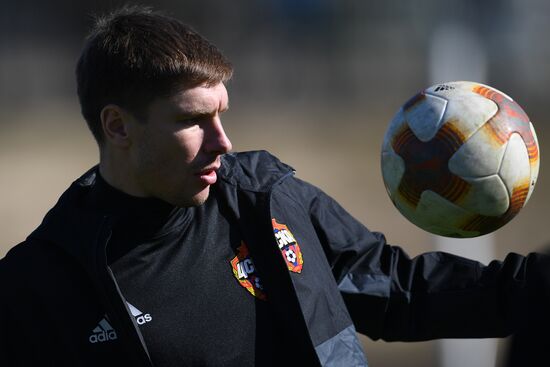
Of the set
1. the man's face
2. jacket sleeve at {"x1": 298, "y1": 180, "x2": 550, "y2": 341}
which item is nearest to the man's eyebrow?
the man's face

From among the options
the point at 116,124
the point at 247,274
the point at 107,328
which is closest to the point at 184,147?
the point at 116,124

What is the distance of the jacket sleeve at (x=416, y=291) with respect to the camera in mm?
3105

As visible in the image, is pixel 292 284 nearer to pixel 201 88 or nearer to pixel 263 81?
pixel 201 88

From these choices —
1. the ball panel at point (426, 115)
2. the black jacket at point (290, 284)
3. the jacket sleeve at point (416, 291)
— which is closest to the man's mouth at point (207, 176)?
the black jacket at point (290, 284)

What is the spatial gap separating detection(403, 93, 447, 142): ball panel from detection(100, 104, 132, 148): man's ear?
921 millimetres

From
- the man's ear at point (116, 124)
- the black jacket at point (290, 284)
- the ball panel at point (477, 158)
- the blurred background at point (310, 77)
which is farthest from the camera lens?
the blurred background at point (310, 77)

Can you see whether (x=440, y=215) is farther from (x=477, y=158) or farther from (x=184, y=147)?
(x=184, y=147)

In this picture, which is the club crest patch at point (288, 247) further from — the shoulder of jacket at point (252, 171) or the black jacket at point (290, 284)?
the shoulder of jacket at point (252, 171)

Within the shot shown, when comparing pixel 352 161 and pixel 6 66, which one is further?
pixel 6 66

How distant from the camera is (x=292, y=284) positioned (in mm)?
2875

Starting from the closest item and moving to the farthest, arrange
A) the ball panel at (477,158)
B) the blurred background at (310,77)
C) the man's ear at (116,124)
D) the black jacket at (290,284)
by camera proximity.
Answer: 1. the black jacket at (290,284)
2. the ball panel at (477,158)
3. the man's ear at (116,124)
4. the blurred background at (310,77)

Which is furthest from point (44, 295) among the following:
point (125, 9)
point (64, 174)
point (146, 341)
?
point (64, 174)

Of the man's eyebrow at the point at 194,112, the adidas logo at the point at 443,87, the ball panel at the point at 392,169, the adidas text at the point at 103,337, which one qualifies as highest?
the man's eyebrow at the point at 194,112

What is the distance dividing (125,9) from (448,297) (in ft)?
4.95
